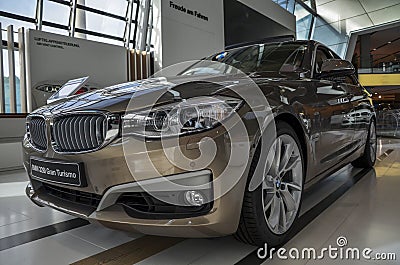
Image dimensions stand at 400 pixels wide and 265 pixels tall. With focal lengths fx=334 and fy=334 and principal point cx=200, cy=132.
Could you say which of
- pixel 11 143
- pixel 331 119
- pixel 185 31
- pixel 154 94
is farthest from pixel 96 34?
pixel 154 94

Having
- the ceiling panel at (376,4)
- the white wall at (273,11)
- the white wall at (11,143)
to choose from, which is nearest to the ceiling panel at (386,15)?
the ceiling panel at (376,4)

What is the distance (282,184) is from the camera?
1.57 meters

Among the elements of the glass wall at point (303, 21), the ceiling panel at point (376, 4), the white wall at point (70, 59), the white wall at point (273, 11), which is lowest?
the white wall at point (70, 59)

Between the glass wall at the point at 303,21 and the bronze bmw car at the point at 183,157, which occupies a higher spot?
the glass wall at the point at 303,21

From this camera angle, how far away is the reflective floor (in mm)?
1390

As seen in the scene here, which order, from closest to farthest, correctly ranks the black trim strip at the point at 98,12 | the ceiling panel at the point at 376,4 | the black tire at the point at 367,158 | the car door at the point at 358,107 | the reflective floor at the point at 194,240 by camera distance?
1. the reflective floor at the point at 194,240
2. the car door at the point at 358,107
3. the black tire at the point at 367,158
4. the black trim strip at the point at 98,12
5. the ceiling panel at the point at 376,4

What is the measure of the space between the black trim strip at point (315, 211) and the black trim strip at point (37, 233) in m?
0.98

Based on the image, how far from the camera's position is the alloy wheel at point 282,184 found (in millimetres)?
1444

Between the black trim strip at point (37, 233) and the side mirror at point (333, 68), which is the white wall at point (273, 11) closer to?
the side mirror at point (333, 68)

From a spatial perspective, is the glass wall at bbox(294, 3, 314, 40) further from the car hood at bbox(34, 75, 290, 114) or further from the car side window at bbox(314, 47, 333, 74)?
the car hood at bbox(34, 75, 290, 114)

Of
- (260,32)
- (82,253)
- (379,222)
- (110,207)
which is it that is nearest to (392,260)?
(379,222)

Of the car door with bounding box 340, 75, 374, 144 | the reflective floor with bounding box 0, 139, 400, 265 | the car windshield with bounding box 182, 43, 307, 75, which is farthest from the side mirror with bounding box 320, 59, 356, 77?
the reflective floor with bounding box 0, 139, 400, 265

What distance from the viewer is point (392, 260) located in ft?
4.41

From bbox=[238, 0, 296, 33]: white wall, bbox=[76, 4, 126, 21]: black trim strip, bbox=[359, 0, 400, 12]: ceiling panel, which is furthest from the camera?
bbox=[359, 0, 400, 12]: ceiling panel
